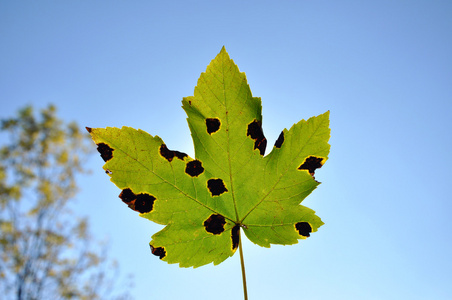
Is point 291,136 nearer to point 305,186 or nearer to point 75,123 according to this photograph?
point 305,186

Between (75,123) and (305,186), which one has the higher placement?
(75,123)

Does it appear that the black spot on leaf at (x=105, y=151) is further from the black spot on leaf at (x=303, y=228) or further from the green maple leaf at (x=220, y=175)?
the black spot on leaf at (x=303, y=228)

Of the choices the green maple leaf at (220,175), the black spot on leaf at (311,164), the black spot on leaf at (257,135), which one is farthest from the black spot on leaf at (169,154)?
the black spot on leaf at (311,164)

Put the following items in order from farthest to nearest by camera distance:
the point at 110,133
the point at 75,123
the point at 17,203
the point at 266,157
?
the point at 75,123 → the point at 17,203 → the point at 266,157 → the point at 110,133

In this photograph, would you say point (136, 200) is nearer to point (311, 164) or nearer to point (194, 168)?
point (194, 168)

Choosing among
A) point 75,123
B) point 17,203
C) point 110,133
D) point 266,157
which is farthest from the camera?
point 75,123

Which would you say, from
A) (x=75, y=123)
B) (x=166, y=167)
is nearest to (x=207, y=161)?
(x=166, y=167)

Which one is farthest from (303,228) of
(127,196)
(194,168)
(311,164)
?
(127,196)
